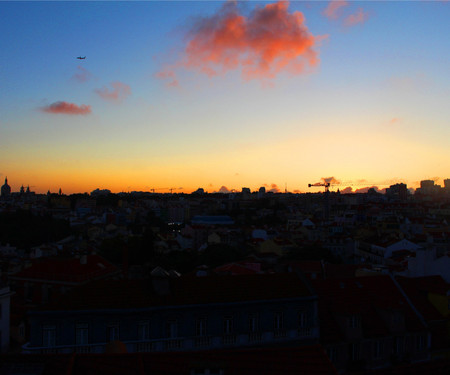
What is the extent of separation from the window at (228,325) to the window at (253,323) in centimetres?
50

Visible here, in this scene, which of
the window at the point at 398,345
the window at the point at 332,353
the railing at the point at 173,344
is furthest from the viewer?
the window at the point at 398,345

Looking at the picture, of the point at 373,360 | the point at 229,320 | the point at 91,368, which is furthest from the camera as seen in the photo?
the point at 373,360

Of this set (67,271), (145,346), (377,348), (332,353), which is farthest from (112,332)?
(67,271)

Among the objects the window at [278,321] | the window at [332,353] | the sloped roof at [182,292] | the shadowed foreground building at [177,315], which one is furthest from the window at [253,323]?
A: the window at [332,353]

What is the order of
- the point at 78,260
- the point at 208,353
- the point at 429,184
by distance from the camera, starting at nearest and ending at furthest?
the point at 208,353 → the point at 78,260 → the point at 429,184

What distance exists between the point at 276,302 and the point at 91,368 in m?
6.85

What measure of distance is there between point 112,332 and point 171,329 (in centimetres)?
141

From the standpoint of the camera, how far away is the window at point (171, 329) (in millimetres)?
11180

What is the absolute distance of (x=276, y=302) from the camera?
39.8ft

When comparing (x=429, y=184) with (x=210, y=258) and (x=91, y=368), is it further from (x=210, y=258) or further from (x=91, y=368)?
(x=91, y=368)

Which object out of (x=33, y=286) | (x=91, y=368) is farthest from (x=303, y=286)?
(x=33, y=286)

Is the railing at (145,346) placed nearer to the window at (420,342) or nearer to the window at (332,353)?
the window at (332,353)

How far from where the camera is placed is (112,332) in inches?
425

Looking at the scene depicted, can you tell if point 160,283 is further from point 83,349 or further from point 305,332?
point 305,332
